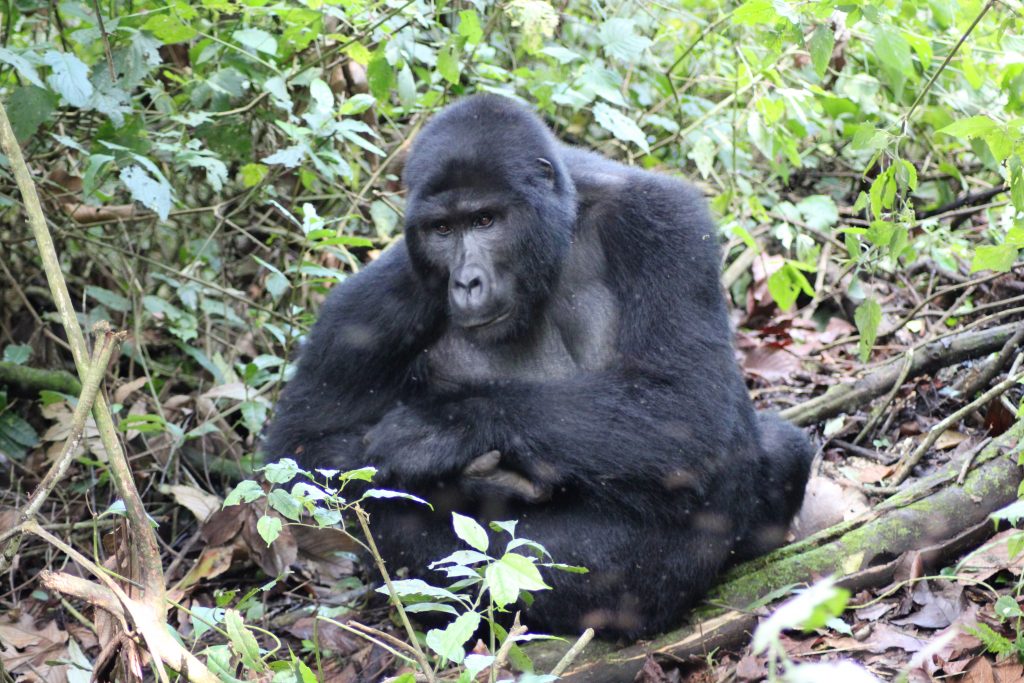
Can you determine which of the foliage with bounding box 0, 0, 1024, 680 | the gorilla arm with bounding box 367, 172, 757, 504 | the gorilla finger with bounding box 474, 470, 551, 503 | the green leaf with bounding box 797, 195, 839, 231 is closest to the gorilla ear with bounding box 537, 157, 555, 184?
the gorilla arm with bounding box 367, 172, 757, 504

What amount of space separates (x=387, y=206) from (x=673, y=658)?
119 inches

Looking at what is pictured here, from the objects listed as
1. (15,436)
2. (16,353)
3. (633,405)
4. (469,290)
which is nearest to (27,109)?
(16,353)

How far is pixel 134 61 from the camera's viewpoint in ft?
13.9

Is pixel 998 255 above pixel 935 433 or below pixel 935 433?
above

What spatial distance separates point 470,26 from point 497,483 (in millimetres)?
1999

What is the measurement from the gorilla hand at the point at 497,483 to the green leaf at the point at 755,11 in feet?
5.46

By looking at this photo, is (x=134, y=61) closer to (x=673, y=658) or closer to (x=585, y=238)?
(x=585, y=238)

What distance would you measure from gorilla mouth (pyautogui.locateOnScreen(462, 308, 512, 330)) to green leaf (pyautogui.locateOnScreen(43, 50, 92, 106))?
5.08ft

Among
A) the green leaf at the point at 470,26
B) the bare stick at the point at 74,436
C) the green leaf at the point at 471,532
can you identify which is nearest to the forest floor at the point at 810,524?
the bare stick at the point at 74,436

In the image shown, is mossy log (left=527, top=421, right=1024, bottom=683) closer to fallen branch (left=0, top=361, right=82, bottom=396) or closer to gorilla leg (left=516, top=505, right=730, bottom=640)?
gorilla leg (left=516, top=505, right=730, bottom=640)

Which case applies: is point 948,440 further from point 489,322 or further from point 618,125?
point 489,322

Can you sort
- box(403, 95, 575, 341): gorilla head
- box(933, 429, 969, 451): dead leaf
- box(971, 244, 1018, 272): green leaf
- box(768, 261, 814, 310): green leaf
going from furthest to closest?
1. box(768, 261, 814, 310): green leaf
2. box(933, 429, 969, 451): dead leaf
3. box(403, 95, 575, 341): gorilla head
4. box(971, 244, 1018, 272): green leaf

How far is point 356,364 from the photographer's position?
163 inches

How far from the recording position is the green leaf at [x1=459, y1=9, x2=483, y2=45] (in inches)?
177
